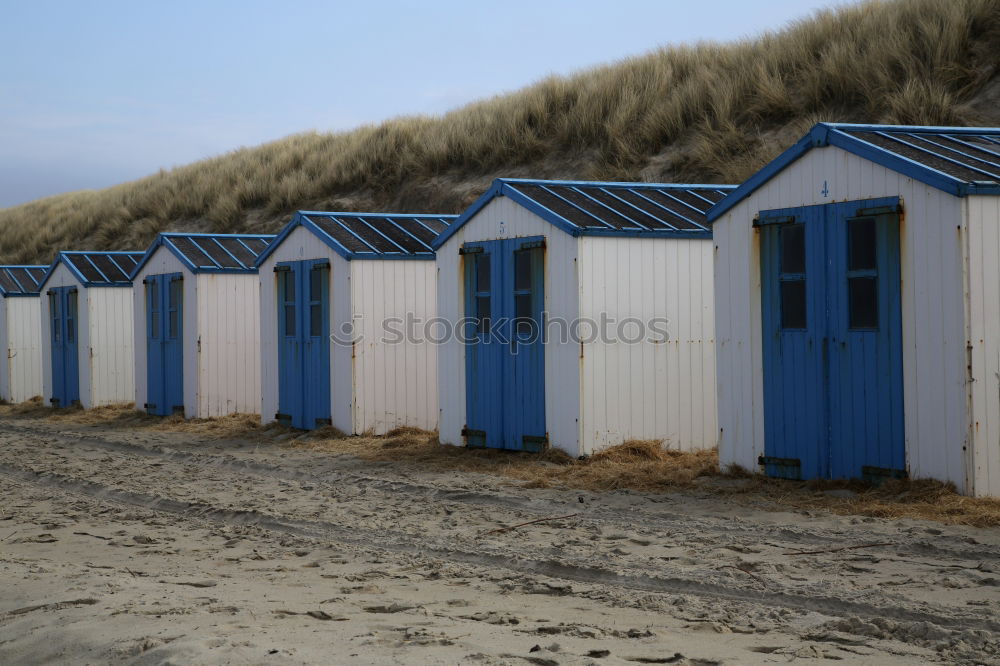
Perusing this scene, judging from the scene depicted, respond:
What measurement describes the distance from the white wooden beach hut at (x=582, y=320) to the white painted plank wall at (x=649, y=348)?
13 mm

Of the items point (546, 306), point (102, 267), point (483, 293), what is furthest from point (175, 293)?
point (546, 306)

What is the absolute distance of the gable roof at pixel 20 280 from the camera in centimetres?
2636

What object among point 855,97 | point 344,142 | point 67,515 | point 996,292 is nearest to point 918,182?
point 996,292

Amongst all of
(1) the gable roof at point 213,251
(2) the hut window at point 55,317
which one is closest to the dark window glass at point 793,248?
(1) the gable roof at point 213,251

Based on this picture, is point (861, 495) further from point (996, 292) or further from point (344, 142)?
point (344, 142)

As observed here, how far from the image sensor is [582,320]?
12953 millimetres

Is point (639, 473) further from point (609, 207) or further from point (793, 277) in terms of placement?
point (609, 207)

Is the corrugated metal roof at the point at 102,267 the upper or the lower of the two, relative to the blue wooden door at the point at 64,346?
upper

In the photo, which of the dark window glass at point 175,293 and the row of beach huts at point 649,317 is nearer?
the row of beach huts at point 649,317

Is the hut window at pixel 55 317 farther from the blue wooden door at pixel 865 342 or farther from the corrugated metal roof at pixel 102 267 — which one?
the blue wooden door at pixel 865 342

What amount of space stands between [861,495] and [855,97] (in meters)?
16.8

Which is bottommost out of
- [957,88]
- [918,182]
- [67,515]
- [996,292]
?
[67,515]

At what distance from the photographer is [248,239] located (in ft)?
70.4

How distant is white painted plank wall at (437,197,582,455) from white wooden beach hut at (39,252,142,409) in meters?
10.5
